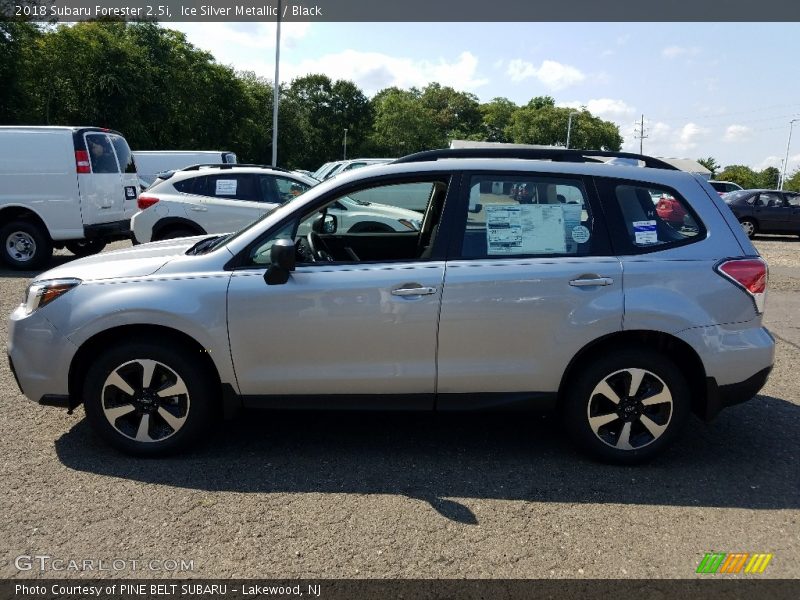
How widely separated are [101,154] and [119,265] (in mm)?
7572

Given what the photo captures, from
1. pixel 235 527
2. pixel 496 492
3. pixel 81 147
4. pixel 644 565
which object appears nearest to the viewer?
pixel 644 565

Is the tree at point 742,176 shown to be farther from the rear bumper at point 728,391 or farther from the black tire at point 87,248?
the rear bumper at point 728,391

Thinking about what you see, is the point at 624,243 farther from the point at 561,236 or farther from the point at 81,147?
the point at 81,147

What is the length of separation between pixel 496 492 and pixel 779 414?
260cm

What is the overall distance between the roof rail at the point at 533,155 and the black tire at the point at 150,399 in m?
1.79

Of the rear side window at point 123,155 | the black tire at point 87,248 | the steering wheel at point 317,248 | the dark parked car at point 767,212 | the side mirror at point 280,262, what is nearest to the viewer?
the side mirror at point 280,262

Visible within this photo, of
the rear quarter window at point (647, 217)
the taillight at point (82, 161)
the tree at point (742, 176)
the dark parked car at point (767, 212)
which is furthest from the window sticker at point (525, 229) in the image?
the tree at point (742, 176)

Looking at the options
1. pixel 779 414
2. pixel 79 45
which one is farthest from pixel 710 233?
pixel 79 45

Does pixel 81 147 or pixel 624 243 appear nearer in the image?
pixel 624 243

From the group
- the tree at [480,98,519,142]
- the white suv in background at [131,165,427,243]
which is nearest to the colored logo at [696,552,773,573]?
the white suv in background at [131,165,427,243]

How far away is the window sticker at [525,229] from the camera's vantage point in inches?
151

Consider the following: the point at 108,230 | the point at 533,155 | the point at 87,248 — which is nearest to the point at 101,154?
the point at 108,230

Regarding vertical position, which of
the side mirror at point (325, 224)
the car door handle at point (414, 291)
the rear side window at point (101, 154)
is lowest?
the car door handle at point (414, 291)

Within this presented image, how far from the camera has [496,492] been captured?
3.60 m
